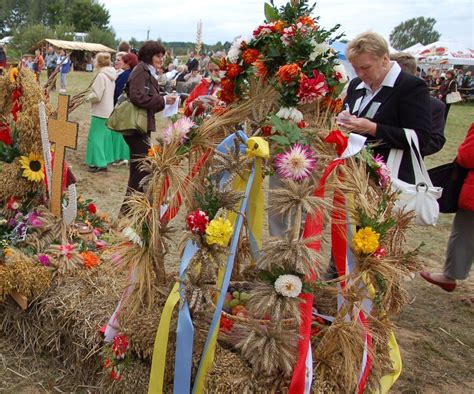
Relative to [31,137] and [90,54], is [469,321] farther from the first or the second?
[90,54]

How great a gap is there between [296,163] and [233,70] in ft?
2.08

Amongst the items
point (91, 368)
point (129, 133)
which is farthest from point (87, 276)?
point (129, 133)

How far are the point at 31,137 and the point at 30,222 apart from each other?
52 cm

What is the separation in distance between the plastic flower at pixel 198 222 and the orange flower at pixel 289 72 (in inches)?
24.8

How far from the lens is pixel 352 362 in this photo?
6.26 ft

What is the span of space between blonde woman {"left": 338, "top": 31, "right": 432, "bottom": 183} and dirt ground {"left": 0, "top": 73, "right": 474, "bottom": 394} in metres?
0.83

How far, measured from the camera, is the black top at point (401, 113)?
2.64 meters

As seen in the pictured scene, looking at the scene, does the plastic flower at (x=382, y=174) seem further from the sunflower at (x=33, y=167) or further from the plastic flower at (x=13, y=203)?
the plastic flower at (x=13, y=203)

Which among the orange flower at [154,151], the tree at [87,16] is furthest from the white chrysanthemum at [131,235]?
the tree at [87,16]

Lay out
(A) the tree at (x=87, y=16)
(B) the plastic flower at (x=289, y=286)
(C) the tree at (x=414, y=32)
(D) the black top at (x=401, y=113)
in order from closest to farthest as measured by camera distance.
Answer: (B) the plastic flower at (x=289, y=286), (D) the black top at (x=401, y=113), (A) the tree at (x=87, y=16), (C) the tree at (x=414, y=32)

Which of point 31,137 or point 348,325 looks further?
point 31,137

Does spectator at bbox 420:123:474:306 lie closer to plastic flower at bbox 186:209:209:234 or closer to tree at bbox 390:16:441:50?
plastic flower at bbox 186:209:209:234

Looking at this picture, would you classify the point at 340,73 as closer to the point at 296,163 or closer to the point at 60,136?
the point at 296,163

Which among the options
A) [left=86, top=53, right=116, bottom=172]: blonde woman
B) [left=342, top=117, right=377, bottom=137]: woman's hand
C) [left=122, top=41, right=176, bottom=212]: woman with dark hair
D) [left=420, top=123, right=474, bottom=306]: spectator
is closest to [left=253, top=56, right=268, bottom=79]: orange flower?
[left=342, top=117, right=377, bottom=137]: woman's hand
